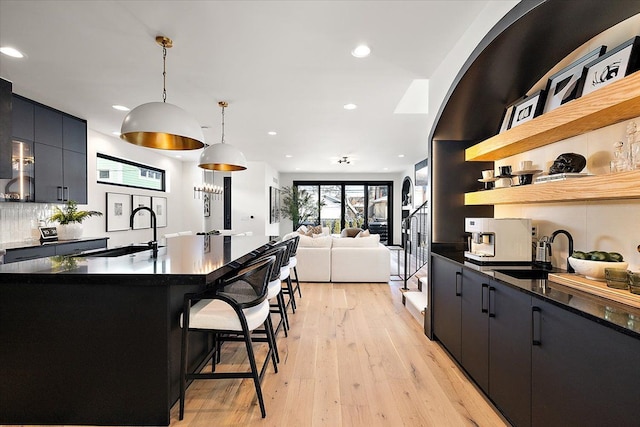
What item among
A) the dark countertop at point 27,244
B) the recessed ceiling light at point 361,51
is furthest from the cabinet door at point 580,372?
the dark countertop at point 27,244

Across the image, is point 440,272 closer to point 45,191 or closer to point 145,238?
point 45,191

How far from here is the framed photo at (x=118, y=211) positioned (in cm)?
580

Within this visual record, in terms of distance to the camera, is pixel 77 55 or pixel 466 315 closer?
pixel 466 315

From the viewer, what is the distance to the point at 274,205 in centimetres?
988

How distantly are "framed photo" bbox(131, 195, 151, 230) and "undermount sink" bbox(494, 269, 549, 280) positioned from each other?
6.48m

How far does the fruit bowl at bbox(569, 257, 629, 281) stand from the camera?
1.56m

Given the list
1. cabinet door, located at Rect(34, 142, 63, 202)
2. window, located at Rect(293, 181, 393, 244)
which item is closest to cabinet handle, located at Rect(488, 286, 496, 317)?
cabinet door, located at Rect(34, 142, 63, 202)

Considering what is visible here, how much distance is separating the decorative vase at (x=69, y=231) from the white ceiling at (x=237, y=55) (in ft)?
5.17

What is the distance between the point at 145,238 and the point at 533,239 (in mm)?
7005

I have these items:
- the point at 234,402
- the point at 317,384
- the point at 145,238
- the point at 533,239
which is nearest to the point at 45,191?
the point at 145,238

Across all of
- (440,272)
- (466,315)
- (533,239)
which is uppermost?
(533,239)

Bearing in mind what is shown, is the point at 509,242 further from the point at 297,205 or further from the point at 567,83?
the point at 297,205

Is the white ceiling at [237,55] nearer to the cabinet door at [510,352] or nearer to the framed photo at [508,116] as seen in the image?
the framed photo at [508,116]

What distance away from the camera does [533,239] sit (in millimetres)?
2451
